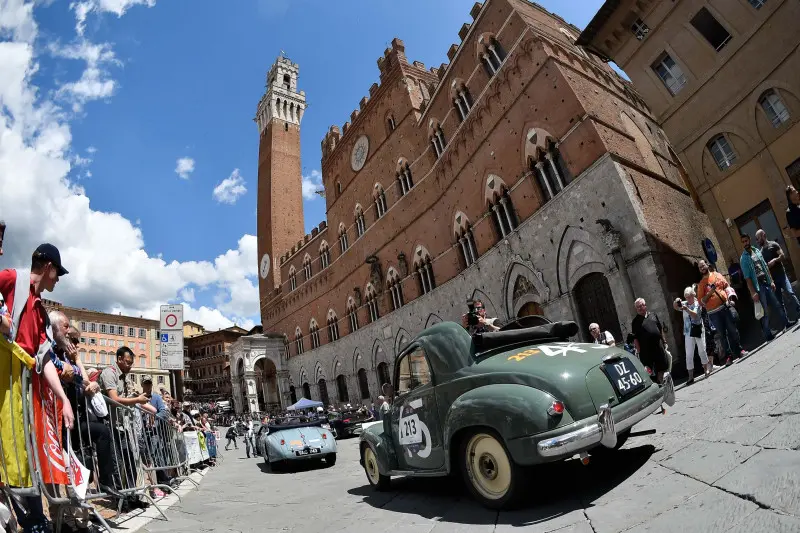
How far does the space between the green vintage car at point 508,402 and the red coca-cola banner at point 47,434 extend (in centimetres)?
269

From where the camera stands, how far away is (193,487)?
7.20 meters

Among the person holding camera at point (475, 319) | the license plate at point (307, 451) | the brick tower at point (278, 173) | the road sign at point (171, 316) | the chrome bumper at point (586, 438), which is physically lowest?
the license plate at point (307, 451)

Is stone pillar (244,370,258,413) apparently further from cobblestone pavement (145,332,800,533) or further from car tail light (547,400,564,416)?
car tail light (547,400,564,416)

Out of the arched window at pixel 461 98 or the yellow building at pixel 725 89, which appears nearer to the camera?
the yellow building at pixel 725 89

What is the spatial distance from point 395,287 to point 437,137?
7939 mm

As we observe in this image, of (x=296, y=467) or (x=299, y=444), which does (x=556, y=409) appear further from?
(x=296, y=467)

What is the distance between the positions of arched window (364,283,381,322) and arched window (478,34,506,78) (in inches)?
522

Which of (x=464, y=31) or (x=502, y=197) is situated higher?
(x=464, y=31)

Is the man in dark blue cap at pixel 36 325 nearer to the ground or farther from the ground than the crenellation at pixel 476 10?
nearer to the ground

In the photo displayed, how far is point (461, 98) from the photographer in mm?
17047

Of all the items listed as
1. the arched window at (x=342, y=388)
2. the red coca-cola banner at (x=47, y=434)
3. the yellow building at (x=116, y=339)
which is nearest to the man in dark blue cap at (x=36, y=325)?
the red coca-cola banner at (x=47, y=434)

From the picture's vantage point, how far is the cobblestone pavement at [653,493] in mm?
2041

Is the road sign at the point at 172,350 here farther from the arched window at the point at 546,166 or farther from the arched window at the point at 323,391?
the arched window at the point at 323,391

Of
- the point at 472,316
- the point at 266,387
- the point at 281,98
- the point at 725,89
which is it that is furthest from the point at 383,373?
the point at 281,98
